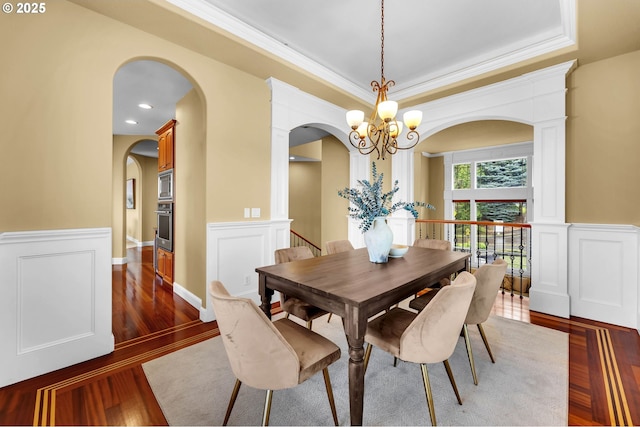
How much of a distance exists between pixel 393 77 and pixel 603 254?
3.05m

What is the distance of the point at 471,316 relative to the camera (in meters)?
1.94

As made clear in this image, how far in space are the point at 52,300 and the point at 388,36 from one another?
360 cm

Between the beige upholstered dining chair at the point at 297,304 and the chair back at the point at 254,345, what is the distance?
0.63m

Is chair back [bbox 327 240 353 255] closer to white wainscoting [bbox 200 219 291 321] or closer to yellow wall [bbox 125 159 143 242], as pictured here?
white wainscoting [bbox 200 219 291 321]

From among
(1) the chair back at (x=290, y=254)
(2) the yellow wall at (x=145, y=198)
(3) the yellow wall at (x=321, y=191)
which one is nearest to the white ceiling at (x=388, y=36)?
(3) the yellow wall at (x=321, y=191)

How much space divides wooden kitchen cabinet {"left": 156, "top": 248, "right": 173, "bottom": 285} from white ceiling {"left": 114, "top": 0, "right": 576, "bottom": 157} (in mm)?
2227

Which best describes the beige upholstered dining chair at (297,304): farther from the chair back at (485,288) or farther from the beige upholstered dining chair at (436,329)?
the chair back at (485,288)

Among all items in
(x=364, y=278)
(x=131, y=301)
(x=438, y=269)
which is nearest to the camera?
(x=364, y=278)

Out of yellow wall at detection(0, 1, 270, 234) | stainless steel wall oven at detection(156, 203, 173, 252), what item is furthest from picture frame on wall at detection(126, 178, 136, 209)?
yellow wall at detection(0, 1, 270, 234)

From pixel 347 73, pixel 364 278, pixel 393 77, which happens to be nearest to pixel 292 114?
pixel 347 73

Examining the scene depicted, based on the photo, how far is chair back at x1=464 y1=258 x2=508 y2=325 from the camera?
1.87 metres

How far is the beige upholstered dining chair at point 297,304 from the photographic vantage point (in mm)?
2096

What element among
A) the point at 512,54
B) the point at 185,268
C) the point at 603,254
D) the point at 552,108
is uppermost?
the point at 512,54

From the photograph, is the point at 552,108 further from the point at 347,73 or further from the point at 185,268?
the point at 185,268
